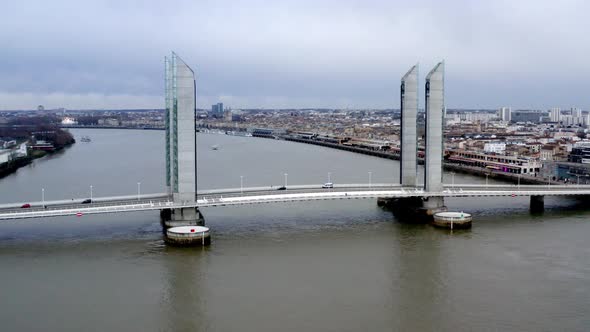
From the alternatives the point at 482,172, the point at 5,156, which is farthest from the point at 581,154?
the point at 5,156

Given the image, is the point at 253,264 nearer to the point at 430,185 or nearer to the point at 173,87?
the point at 173,87

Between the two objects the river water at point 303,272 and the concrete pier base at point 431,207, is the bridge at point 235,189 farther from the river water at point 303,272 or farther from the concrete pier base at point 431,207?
the river water at point 303,272

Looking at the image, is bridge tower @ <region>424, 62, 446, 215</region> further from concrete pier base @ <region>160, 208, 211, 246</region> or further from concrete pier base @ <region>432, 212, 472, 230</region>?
concrete pier base @ <region>160, 208, 211, 246</region>

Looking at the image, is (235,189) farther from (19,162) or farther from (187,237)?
(19,162)

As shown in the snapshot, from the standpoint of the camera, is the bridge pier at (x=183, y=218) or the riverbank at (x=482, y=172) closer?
the bridge pier at (x=183, y=218)

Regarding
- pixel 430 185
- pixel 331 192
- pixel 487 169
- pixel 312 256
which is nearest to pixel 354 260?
pixel 312 256

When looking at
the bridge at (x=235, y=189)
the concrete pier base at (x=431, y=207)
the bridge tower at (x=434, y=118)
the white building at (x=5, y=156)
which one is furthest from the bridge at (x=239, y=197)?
the white building at (x=5, y=156)

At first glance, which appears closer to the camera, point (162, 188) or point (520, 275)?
point (520, 275)
